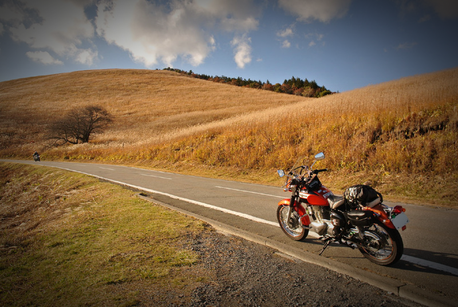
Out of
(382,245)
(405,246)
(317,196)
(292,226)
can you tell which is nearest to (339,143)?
(405,246)

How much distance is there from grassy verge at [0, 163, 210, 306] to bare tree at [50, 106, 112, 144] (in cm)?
3486

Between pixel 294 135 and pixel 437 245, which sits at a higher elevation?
pixel 294 135

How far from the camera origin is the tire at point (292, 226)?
4488mm

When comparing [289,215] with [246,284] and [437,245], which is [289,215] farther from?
[437,245]

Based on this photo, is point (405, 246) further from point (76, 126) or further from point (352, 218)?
point (76, 126)

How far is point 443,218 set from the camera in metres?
5.51

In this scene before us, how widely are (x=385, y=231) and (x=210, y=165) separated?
14.2 meters

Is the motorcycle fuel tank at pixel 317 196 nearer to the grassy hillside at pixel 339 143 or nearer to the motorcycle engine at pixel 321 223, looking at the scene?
the motorcycle engine at pixel 321 223

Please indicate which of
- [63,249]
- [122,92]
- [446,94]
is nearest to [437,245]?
[63,249]

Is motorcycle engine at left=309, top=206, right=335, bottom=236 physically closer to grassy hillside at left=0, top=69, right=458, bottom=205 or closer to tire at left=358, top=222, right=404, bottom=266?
tire at left=358, top=222, right=404, bottom=266

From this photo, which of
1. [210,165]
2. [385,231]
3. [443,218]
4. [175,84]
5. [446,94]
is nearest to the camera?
Answer: [385,231]

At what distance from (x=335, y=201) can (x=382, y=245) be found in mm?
866

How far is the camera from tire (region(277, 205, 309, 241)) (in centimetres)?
449

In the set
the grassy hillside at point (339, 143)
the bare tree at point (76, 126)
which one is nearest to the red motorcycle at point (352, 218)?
the grassy hillside at point (339, 143)
